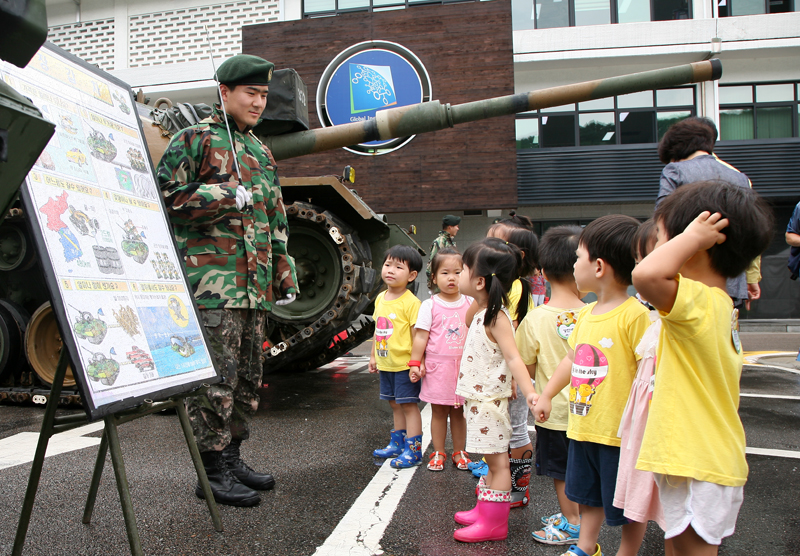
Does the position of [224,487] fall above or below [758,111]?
below

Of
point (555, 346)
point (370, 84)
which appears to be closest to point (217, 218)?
point (555, 346)

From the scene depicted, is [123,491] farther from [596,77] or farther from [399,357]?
[596,77]

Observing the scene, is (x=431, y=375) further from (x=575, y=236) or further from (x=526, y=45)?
(x=526, y=45)

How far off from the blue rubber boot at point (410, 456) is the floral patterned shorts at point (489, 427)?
94 cm

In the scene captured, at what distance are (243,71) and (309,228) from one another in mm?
3042

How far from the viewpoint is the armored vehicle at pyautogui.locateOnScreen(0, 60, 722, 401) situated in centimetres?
519

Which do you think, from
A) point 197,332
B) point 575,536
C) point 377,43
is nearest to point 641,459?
point 575,536

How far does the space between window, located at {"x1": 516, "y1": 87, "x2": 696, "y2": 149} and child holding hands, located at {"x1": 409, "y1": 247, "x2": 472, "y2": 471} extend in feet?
41.9

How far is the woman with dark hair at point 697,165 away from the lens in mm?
3281

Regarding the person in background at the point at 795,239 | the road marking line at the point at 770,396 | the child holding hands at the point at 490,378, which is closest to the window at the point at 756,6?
the person in background at the point at 795,239

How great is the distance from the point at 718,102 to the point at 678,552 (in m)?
15.8

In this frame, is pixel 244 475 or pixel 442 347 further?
pixel 442 347

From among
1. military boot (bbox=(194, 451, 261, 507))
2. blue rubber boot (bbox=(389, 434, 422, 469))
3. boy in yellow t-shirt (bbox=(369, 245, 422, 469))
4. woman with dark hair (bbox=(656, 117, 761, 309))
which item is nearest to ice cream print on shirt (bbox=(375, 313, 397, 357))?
boy in yellow t-shirt (bbox=(369, 245, 422, 469))

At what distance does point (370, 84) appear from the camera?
13227mm
